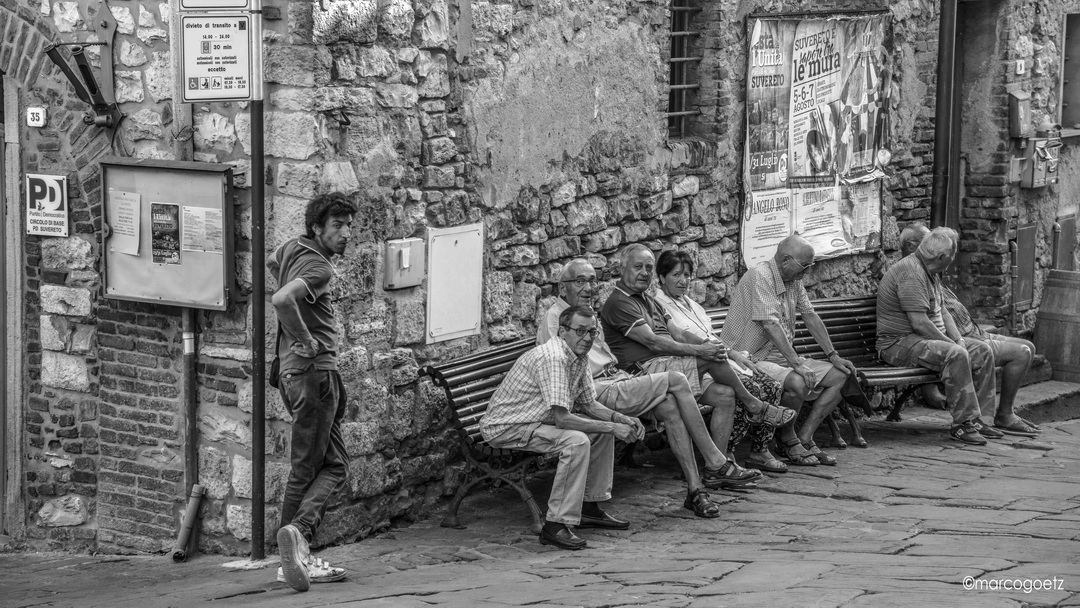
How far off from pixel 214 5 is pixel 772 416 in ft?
13.1

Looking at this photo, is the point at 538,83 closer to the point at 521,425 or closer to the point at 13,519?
the point at 521,425

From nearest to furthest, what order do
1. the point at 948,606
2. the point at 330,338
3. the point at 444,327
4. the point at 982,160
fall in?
the point at 948,606 → the point at 330,338 → the point at 444,327 → the point at 982,160

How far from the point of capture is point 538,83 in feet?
26.5

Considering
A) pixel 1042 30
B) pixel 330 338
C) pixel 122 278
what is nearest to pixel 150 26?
pixel 122 278

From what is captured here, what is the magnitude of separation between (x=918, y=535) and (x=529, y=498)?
1.97 meters

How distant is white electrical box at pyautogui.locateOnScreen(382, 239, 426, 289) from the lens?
7.03 meters

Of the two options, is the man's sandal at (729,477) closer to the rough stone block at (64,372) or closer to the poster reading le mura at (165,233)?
the poster reading le mura at (165,233)

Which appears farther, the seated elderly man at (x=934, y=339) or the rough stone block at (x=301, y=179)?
the seated elderly man at (x=934, y=339)

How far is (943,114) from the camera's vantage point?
11.7 m

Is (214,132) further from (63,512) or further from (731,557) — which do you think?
(731,557)

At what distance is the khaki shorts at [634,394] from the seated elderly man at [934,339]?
271 centimetres

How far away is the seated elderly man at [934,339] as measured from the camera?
9281 millimetres

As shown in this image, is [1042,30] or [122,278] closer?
[122,278]

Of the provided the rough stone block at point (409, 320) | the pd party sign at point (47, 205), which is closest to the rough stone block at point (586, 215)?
the rough stone block at point (409, 320)
